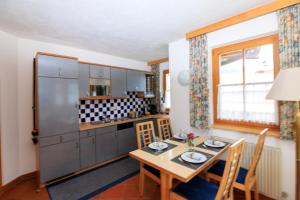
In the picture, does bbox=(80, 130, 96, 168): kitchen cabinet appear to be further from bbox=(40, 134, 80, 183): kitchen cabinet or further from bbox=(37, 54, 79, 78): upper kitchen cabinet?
bbox=(37, 54, 79, 78): upper kitchen cabinet

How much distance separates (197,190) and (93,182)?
1.74 metres

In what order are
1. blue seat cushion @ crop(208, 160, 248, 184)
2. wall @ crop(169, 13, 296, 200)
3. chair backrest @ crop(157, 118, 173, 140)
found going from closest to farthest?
1. blue seat cushion @ crop(208, 160, 248, 184)
2. wall @ crop(169, 13, 296, 200)
3. chair backrest @ crop(157, 118, 173, 140)

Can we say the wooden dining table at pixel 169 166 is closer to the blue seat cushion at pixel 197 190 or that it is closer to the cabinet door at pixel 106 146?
the blue seat cushion at pixel 197 190

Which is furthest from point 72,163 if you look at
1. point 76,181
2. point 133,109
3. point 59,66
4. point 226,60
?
point 226,60

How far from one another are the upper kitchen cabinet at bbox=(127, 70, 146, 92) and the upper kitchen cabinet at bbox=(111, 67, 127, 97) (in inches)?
5.7

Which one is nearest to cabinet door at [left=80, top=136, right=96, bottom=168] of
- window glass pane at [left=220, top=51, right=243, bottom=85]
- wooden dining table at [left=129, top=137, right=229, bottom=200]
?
wooden dining table at [left=129, top=137, right=229, bottom=200]

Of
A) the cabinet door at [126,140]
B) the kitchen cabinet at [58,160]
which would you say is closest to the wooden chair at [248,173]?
the cabinet door at [126,140]

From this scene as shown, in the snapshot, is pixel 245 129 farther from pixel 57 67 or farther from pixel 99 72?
pixel 57 67

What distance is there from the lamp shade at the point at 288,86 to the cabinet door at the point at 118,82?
2.80 meters

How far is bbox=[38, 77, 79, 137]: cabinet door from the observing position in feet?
7.26

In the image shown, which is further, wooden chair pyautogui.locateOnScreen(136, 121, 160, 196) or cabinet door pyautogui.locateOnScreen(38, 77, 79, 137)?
cabinet door pyautogui.locateOnScreen(38, 77, 79, 137)

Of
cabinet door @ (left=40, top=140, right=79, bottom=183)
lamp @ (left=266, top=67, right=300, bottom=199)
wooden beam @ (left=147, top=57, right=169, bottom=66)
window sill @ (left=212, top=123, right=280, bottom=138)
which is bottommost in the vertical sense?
cabinet door @ (left=40, top=140, right=79, bottom=183)

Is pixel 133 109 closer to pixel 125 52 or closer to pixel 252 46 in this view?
pixel 125 52

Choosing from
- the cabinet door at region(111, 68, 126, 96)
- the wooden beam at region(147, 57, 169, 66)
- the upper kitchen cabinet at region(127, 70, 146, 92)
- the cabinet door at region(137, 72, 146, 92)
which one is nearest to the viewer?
the cabinet door at region(111, 68, 126, 96)
